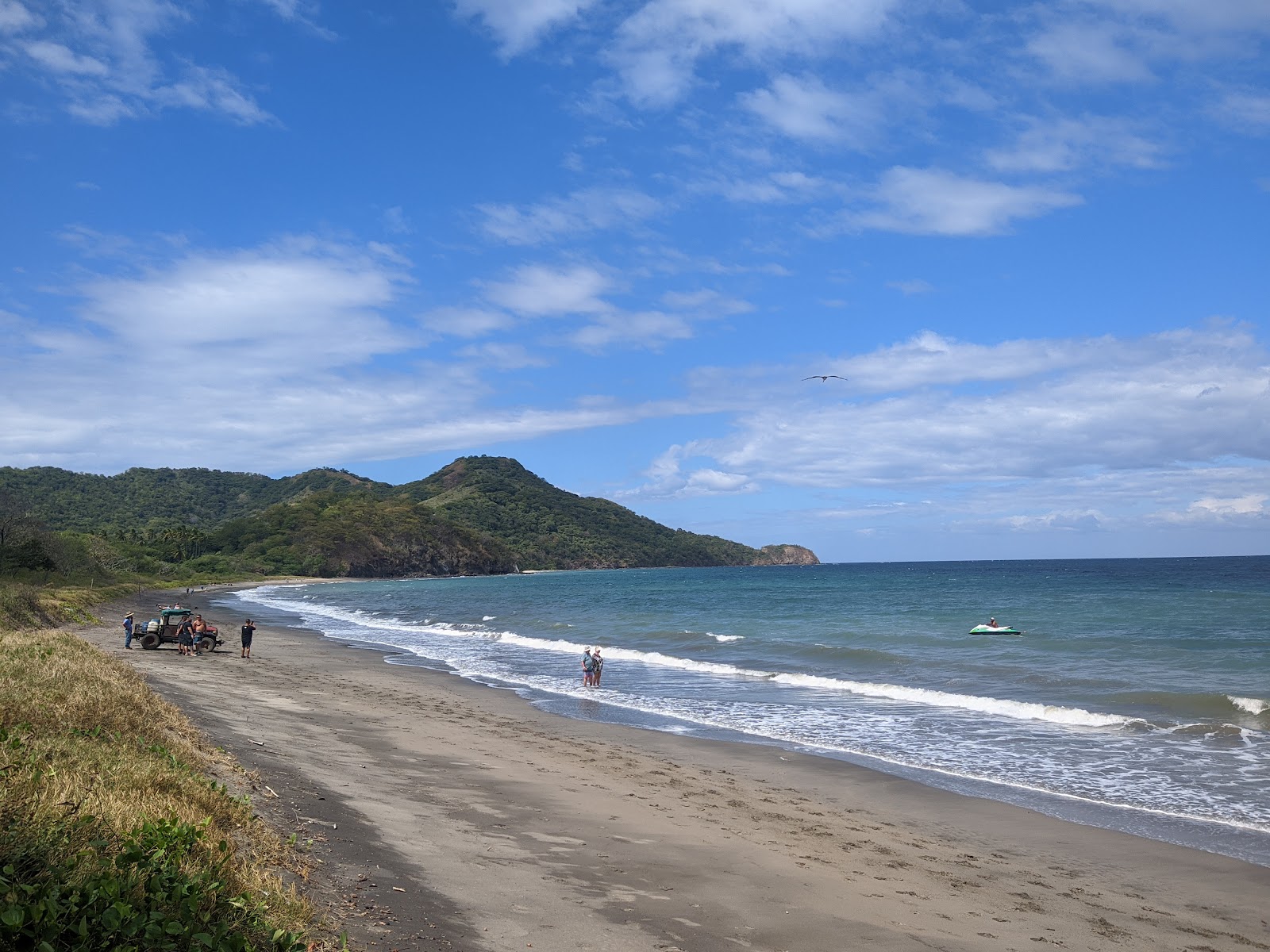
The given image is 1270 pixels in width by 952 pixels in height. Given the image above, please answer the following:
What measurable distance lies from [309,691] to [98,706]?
1201 cm

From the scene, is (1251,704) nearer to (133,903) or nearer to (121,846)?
(121,846)

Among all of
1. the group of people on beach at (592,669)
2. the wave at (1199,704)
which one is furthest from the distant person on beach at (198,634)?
the wave at (1199,704)

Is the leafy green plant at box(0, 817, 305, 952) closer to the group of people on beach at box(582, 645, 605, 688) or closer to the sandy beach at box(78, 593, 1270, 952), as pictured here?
the sandy beach at box(78, 593, 1270, 952)

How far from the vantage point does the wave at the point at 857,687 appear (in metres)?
18.7

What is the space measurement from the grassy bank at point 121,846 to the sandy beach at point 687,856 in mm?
775

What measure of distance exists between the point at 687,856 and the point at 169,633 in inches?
981

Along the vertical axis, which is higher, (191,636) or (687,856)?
(191,636)

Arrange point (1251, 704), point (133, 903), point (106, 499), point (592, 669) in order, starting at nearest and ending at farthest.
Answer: point (133, 903) < point (1251, 704) < point (592, 669) < point (106, 499)

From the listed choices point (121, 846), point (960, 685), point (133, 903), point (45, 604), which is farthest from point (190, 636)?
point (133, 903)

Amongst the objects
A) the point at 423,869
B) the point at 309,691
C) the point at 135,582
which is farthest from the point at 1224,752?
the point at 135,582

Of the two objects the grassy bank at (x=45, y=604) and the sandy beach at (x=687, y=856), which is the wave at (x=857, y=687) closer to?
the sandy beach at (x=687, y=856)

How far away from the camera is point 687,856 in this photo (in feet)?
29.3

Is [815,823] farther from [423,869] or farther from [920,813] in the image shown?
[423,869]

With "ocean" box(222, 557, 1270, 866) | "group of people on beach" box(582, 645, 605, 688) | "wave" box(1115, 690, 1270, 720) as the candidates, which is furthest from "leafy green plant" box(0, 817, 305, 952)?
"wave" box(1115, 690, 1270, 720)
